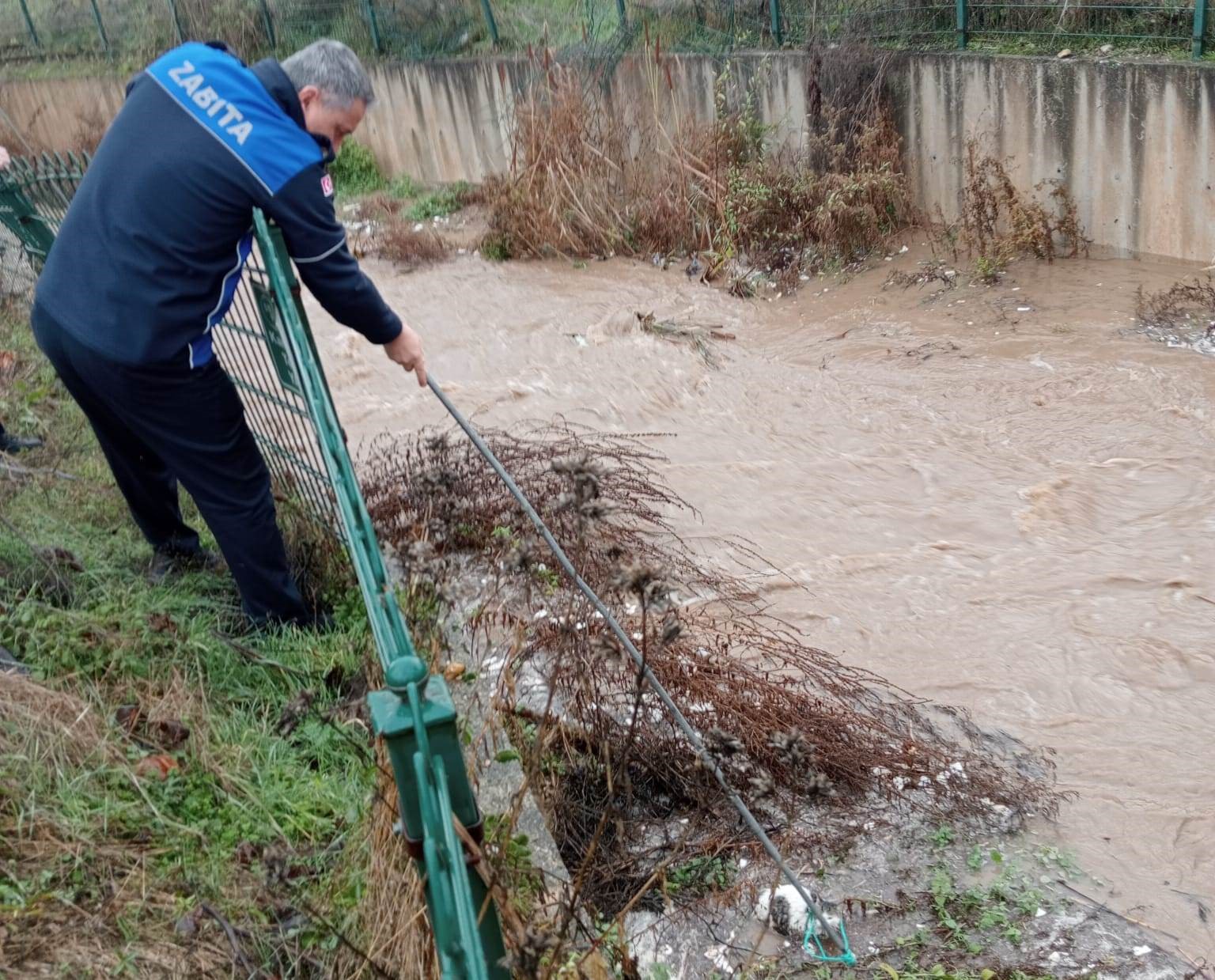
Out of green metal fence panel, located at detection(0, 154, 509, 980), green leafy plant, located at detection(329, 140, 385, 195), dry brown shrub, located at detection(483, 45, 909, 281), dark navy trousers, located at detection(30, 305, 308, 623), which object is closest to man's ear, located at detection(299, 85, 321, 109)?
green metal fence panel, located at detection(0, 154, 509, 980)

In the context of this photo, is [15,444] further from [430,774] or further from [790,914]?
[430,774]

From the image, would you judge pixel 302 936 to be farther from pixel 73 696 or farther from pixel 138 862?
pixel 73 696

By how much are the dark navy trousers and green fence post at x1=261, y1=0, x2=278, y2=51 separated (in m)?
12.9

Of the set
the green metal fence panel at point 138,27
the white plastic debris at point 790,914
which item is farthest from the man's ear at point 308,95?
the green metal fence panel at point 138,27

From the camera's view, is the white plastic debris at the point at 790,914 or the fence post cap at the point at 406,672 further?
the white plastic debris at the point at 790,914

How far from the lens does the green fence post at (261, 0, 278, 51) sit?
602 inches

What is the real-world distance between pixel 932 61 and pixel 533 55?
12.8ft

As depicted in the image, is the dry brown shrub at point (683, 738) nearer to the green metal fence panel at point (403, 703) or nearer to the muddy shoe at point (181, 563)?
the green metal fence panel at point (403, 703)

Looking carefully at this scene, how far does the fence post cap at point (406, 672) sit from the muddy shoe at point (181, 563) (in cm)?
307

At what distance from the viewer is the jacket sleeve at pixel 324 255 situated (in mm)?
3283

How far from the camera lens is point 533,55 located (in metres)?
10.9

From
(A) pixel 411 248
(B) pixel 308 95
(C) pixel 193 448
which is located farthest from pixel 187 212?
(A) pixel 411 248

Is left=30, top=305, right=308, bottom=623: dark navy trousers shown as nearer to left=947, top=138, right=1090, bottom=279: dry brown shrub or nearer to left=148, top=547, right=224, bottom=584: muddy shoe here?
left=148, top=547, right=224, bottom=584: muddy shoe

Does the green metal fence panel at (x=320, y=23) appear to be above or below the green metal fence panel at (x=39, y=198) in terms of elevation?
above
